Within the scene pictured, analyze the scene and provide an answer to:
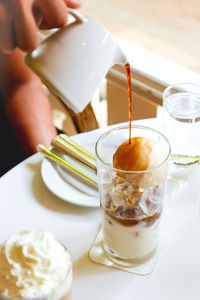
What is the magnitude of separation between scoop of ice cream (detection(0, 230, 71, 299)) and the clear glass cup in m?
0.11


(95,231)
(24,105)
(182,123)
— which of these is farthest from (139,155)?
(24,105)

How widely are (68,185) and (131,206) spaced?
204 mm

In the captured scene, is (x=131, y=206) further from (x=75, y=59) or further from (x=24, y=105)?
(x=24, y=105)

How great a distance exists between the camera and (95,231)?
663 millimetres

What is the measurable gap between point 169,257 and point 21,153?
22.3 inches

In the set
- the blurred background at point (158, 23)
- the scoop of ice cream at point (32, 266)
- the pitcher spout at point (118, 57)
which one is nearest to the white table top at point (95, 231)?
the scoop of ice cream at point (32, 266)

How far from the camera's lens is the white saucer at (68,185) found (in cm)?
70

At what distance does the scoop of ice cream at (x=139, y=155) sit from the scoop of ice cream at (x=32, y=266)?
15 cm

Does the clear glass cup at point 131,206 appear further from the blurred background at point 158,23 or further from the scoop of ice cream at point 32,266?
the blurred background at point 158,23

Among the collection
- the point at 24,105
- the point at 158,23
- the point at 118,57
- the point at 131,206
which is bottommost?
the point at 158,23

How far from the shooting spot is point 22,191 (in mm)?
738

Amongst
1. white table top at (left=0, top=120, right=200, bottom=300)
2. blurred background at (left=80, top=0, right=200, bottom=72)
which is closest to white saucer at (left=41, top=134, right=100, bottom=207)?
white table top at (left=0, top=120, right=200, bottom=300)

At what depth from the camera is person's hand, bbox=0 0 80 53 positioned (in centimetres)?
60

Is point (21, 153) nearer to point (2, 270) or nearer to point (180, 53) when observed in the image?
point (2, 270)
